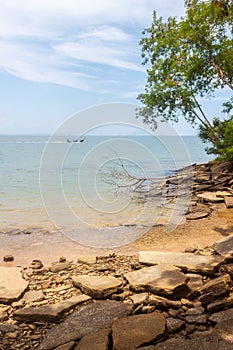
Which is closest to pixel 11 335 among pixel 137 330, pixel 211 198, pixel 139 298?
pixel 137 330

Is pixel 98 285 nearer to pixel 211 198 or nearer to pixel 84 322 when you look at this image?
pixel 84 322

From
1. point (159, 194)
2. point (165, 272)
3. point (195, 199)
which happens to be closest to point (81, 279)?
point (165, 272)

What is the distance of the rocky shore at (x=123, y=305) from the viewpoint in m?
3.19

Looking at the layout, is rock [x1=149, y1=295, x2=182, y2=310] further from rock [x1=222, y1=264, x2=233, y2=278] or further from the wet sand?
the wet sand

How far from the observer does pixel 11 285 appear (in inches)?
198

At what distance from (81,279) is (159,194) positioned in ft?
33.9

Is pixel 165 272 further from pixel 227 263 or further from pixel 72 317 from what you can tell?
pixel 72 317

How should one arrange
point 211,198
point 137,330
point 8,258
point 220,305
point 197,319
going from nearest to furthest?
point 137,330 → point 197,319 → point 220,305 → point 8,258 → point 211,198

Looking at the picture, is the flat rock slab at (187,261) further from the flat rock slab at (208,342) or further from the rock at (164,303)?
the flat rock slab at (208,342)

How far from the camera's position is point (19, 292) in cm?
476

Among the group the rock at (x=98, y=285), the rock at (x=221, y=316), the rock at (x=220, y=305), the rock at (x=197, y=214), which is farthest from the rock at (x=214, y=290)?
the rock at (x=197, y=214)

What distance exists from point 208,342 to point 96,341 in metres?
1.08

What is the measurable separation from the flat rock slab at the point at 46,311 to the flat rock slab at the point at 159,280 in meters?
0.83

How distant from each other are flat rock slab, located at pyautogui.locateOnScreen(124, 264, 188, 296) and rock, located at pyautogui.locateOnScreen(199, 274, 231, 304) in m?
0.30
